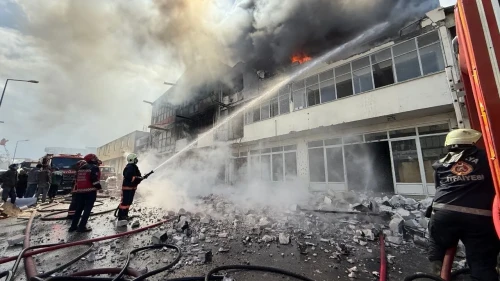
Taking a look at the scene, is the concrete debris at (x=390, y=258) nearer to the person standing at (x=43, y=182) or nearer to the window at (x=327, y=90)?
the window at (x=327, y=90)

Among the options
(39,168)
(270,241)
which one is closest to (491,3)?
(270,241)

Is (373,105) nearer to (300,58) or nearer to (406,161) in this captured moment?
(406,161)

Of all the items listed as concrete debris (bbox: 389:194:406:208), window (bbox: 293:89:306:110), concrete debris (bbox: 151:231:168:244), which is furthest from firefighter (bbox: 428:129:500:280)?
window (bbox: 293:89:306:110)

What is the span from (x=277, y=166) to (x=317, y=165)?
266 cm

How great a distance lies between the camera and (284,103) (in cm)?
1248

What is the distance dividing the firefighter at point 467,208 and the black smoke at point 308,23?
755 centimetres

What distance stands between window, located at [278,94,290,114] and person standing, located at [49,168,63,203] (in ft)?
40.5

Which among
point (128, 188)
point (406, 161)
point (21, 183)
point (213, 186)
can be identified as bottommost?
point (213, 186)

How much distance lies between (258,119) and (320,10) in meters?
7.15

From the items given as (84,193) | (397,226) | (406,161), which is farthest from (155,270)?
(406,161)

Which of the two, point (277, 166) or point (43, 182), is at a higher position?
point (277, 166)

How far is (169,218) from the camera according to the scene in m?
5.67

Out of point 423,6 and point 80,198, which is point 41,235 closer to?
point 80,198

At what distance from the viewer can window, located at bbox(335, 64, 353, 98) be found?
32.3 feet
